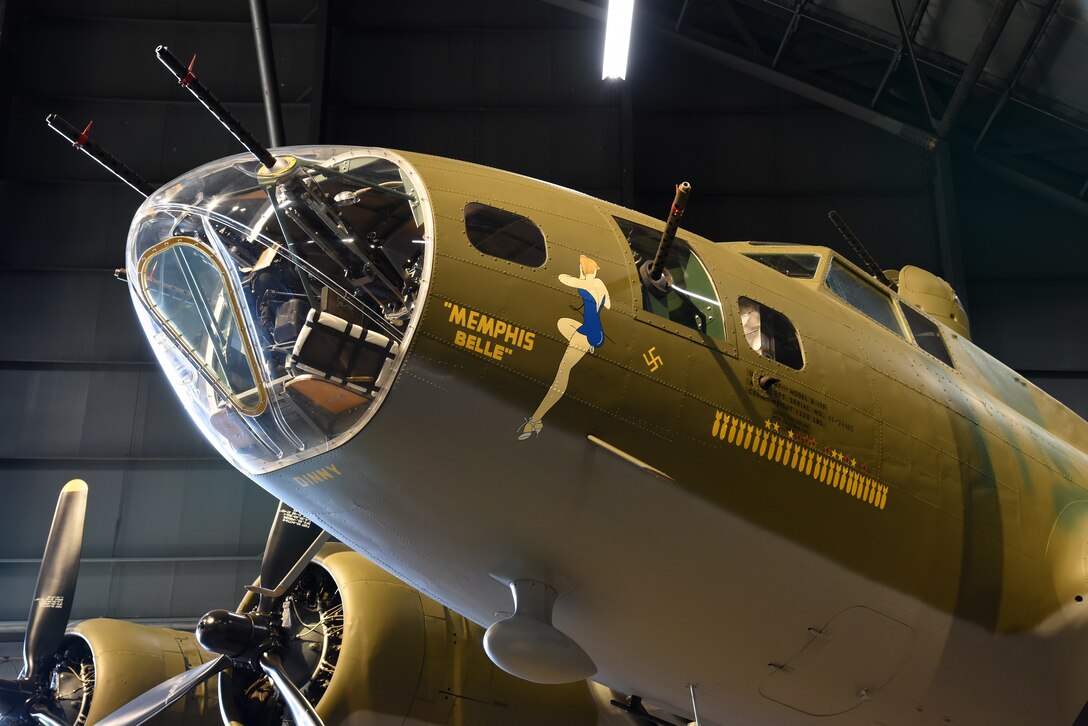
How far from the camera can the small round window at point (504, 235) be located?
5.10 m

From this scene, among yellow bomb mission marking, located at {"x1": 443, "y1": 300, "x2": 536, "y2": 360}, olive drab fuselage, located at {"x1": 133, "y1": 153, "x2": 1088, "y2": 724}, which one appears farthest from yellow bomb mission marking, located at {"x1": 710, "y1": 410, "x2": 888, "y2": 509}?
yellow bomb mission marking, located at {"x1": 443, "y1": 300, "x2": 536, "y2": 360}

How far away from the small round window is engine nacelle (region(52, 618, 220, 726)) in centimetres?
619

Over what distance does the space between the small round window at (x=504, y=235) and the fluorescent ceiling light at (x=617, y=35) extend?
609cm

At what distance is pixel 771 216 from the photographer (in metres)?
21.1

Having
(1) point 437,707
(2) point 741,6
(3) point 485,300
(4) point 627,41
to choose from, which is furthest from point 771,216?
(3) point 485,300

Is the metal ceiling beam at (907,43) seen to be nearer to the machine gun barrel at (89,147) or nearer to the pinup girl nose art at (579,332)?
the pinup girl nose art at (579,332)

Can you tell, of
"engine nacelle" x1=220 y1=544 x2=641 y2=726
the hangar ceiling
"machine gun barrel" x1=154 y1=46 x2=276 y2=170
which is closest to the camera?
"machine gun barrel" x1=154 y1=46 x2=276 y2=170

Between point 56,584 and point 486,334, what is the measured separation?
708 cm

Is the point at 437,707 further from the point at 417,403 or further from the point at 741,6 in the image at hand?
the point at 741,6

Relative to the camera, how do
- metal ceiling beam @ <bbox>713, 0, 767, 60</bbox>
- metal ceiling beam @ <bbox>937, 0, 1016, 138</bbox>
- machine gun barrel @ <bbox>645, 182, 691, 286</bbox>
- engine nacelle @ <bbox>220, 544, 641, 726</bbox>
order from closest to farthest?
machine gun barrel @ <bbox>645, 182, 691, 286</bbox>, engine nacelle @ <bbox>220, 544, 641, 726</bbox>, metal ceiling beam @ <bbox>937, 0, 1016, 138</bbox>, metal ceiling beam @ <bbox>713, 0, 767, 60</bbox>

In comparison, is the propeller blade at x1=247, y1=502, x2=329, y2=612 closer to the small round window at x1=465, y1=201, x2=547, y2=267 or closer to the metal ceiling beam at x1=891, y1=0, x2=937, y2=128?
the small round window at x1=465, y1=201, x2=547, y2=267

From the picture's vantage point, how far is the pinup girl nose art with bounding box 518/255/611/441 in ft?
Answer: 16.3

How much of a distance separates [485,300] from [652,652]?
250 cm

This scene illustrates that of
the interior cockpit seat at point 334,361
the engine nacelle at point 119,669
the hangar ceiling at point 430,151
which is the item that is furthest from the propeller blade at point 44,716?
the hangar ceiling at point 430,151
